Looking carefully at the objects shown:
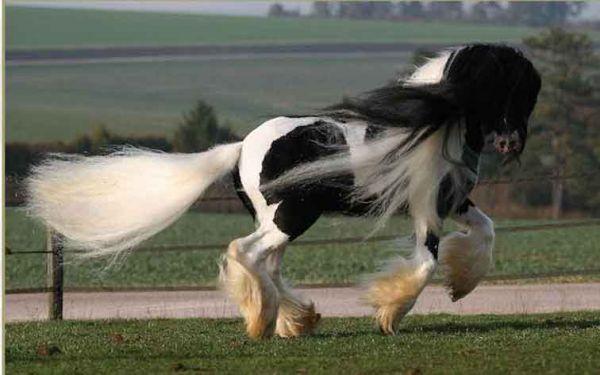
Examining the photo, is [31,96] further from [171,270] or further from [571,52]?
[171,270]

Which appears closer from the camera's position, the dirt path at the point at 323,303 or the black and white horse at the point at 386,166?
the black and white horse at the point at 386,166

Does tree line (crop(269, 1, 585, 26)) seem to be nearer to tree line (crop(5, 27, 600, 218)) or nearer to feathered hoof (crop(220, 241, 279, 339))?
tree line (crop(5, 27, 600, 218))

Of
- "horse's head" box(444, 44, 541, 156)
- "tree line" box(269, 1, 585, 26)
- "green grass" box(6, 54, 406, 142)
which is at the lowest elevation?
"green grass" box(6, 54, 406, 142)

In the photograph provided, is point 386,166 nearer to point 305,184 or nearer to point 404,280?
point 305,184

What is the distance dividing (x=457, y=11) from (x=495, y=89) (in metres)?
76.4

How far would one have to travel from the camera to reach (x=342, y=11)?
3538 inches

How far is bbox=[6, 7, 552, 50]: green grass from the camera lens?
78.9 m

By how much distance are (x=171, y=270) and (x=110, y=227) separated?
1299 cm

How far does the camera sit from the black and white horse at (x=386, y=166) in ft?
32.6

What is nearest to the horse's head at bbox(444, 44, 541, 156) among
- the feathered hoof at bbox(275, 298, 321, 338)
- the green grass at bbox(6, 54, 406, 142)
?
the feathered hoof at bbox(275, 298, 321, 338)

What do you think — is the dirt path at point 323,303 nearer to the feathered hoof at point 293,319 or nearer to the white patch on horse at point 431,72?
the feathered hoof at point 293,319

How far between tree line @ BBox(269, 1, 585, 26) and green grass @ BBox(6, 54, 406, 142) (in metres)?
8.55

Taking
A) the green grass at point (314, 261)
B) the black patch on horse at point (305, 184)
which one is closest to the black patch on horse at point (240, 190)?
the black patch on horse at point (305, 184)

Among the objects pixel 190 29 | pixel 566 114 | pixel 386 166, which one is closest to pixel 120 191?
pixel 386 166
